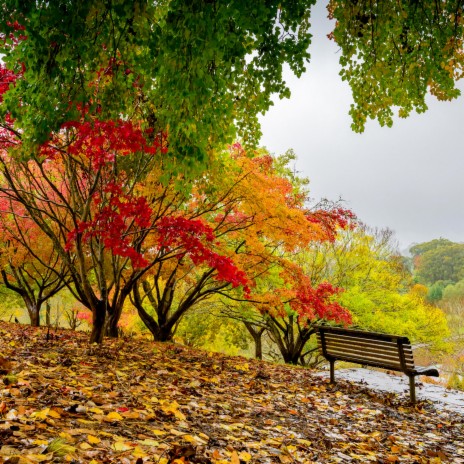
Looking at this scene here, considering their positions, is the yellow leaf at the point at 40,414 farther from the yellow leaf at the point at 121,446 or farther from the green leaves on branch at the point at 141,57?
the green leaves on branch at the point at 141,57

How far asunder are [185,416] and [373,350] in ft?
12.5

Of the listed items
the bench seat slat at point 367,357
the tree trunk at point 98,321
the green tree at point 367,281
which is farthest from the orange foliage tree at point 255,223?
the green tree at point 367,281

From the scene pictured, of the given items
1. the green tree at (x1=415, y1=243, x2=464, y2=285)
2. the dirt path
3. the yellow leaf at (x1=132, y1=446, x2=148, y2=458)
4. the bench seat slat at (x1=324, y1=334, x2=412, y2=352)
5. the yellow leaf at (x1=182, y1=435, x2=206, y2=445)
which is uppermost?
the green tree at (x1=415, y1=243, x2=464, y2=285)

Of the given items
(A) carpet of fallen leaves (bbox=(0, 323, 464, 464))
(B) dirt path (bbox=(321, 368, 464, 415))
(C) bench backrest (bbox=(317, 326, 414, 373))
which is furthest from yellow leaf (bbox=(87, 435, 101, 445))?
(B) dirt path (bbox=(321, 368, 464, 415))

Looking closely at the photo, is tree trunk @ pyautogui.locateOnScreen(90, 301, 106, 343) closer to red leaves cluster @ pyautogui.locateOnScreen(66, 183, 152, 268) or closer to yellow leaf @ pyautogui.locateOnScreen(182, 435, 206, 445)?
red leaves cluster @ pyautogui.locateOnScreen(66, 183, 152, 268)

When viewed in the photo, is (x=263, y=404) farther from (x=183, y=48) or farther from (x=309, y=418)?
(x=183, y=48)

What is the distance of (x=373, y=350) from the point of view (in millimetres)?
6281

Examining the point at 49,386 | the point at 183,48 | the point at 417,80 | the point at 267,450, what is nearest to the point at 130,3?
the point at 183,48

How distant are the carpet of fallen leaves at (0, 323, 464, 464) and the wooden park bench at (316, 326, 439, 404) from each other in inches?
19.8

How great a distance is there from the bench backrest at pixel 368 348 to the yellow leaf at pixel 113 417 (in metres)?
4.29

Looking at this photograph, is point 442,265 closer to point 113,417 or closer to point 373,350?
point 373,350

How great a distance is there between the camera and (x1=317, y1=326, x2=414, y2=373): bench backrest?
5.87 meters

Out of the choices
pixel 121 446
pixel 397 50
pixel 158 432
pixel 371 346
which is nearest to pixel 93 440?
pixel 121 446

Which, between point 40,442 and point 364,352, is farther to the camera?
point 364,352
